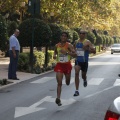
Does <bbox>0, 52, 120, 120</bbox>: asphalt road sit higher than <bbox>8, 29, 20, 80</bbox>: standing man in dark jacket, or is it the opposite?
<bbox>8, 29, 20, 80</bbox>: standing man in dark jacket

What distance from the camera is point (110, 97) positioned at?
34.8 ft

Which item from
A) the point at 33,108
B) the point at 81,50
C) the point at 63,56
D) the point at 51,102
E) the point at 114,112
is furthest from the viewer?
the point at 81,50

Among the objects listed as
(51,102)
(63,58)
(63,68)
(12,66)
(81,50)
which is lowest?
(51,102)

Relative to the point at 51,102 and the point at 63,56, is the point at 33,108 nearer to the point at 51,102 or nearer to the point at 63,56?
the point at 51,102

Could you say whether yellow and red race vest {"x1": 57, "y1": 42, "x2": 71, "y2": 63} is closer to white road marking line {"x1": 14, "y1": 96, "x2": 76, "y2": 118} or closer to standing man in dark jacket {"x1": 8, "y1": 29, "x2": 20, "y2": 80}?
white road marking line {"x1": 14, "y1": 96, "x2": 76, "y2": 118}

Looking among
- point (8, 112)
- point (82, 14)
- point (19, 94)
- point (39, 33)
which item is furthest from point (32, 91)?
point (82, 14)

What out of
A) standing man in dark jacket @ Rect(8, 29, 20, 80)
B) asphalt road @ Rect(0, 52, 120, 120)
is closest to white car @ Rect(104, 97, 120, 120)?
asphalt road @ Rect(0, 52, 120, 120)

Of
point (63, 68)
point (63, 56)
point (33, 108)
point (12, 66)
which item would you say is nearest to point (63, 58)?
point (63, 56)

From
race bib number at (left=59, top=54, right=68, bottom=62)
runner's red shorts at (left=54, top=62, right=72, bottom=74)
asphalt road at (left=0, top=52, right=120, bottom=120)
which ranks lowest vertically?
asphalt road at (left=0, top=52, right=120, bottom=120)

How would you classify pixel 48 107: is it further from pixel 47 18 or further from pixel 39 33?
pixel 47 18

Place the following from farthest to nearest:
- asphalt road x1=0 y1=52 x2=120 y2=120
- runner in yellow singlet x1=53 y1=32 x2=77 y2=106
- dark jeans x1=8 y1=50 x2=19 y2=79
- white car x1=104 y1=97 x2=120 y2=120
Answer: dark jeans x1=8 y1=50 x2=19 y2=79, runner in yellow singlet x1=53 y1=32 x2=77 y2=106, asphalt road x1=0 y1=52 x2=120 y2=120, white car x1=104 y1=97 x2=120 y2=120

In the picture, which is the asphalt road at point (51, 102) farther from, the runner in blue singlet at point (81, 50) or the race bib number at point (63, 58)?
the race bib number at point (63, 58)

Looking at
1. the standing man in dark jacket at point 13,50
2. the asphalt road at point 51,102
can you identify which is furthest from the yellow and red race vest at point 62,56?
the standing man in dark jacket at point 13,50

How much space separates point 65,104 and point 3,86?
13.6ft
